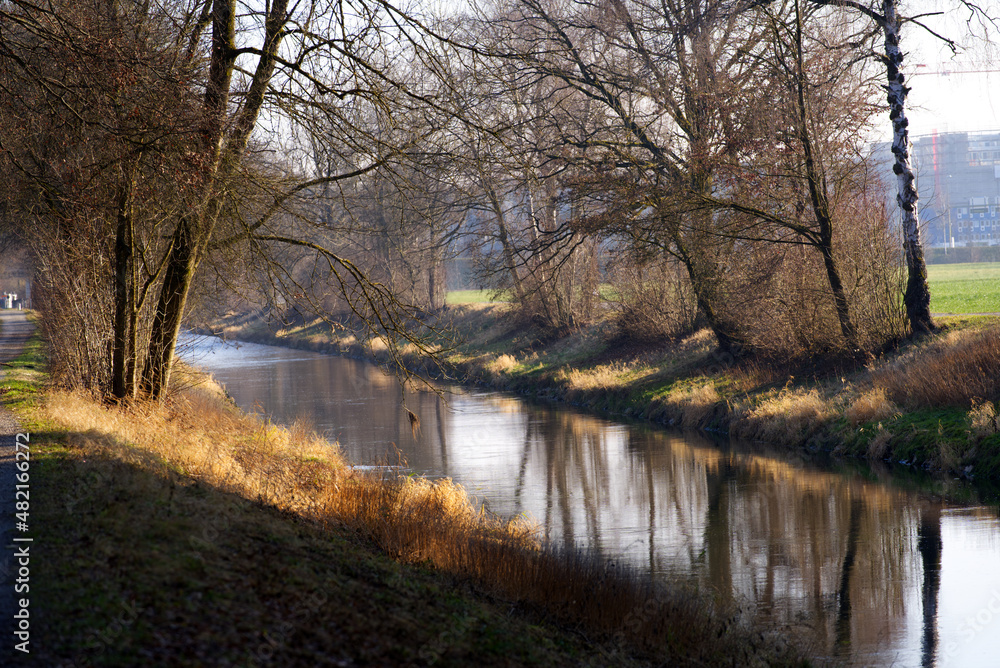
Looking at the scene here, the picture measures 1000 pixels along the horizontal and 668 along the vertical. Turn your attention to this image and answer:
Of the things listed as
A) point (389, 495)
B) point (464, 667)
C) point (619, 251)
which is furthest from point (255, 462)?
point (619, 251)

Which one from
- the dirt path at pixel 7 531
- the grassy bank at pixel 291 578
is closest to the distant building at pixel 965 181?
the grassy bank at pixel 291 578

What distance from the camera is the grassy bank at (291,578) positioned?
5074mm

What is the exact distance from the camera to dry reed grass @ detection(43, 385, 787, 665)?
7684 mm

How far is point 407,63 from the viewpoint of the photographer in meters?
10.7

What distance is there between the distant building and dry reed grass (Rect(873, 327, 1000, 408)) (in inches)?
3588

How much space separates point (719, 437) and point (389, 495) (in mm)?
10214

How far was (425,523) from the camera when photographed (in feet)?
32.1

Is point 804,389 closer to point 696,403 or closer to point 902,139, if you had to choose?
point 696,403

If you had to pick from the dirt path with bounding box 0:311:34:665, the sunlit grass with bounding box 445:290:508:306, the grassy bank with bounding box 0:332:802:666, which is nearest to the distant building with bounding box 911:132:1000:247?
the sunlit grass with bounding box 445:290:508:306

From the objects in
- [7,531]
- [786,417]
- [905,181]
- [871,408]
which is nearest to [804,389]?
[786,417]

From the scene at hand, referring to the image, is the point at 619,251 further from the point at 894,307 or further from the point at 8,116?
the point at 8,116

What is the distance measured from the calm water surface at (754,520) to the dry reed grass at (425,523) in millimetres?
1157

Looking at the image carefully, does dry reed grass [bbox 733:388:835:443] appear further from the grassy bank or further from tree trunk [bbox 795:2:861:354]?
the grassy bank

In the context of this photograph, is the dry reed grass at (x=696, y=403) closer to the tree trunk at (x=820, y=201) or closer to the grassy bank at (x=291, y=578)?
the tree trunk at (x=820, y=201)
